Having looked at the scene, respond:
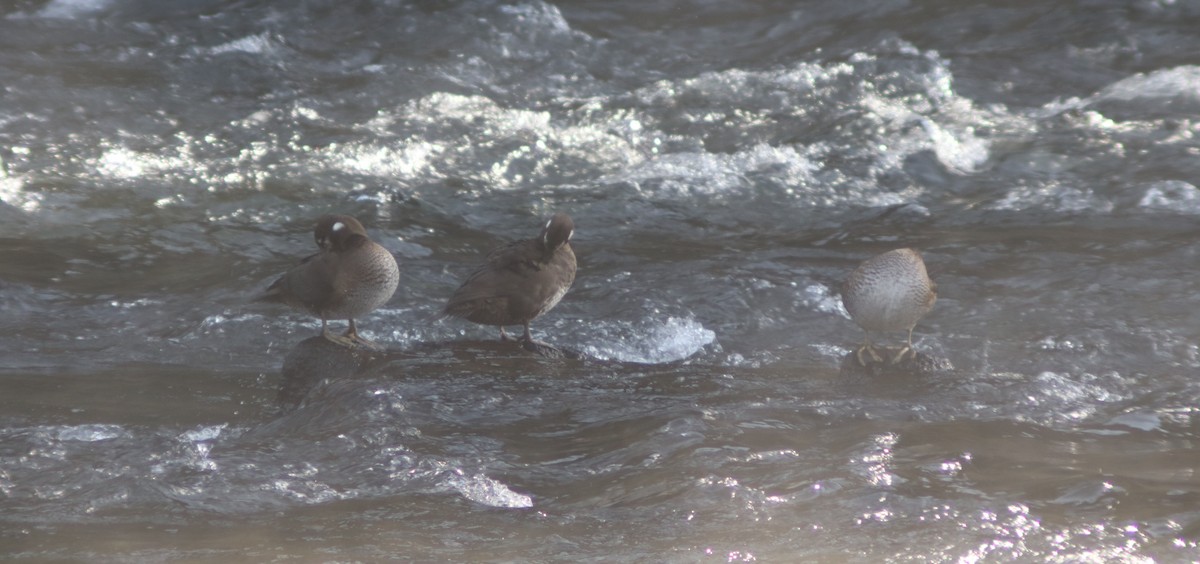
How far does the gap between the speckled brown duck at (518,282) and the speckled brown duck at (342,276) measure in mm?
399

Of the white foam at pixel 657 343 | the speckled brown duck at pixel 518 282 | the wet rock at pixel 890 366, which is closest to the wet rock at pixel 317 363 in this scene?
the speckled brown duck at pixel 518 282

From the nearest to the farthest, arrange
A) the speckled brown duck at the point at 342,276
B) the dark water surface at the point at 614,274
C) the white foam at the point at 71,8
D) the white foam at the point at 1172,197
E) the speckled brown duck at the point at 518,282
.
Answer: the dark water surface at the point at 614,274 < the speckled brown duck at the point at 342,276 < the speckled brown duck at the point at 518,282 < the white foam at the point at 1172,197 < the white foam at the point at 71,8

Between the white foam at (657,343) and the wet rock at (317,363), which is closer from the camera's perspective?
the wet rock at (317,363)

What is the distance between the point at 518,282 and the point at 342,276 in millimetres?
876

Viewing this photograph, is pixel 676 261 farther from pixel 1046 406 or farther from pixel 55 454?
pixel 55 454

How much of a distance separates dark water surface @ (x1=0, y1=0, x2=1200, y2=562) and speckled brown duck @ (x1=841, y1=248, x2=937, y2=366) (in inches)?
11.9

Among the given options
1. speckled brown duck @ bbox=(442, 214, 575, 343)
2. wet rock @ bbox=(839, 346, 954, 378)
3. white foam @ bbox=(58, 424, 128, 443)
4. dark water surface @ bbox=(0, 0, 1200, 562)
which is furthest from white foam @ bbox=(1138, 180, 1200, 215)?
white foam @ bbox=(58, 424, 128, 443)

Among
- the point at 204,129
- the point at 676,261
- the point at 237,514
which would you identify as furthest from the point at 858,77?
the point at 237,514

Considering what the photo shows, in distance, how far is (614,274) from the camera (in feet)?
26.4

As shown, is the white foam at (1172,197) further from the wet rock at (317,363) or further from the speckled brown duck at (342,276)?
the wet rock at (317,363)

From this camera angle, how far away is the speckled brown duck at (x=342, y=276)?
625cm

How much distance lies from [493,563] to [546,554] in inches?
7.0

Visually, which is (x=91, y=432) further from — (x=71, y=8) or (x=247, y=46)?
(x=71, y=8)

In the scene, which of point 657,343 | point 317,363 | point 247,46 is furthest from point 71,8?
point 657,343
